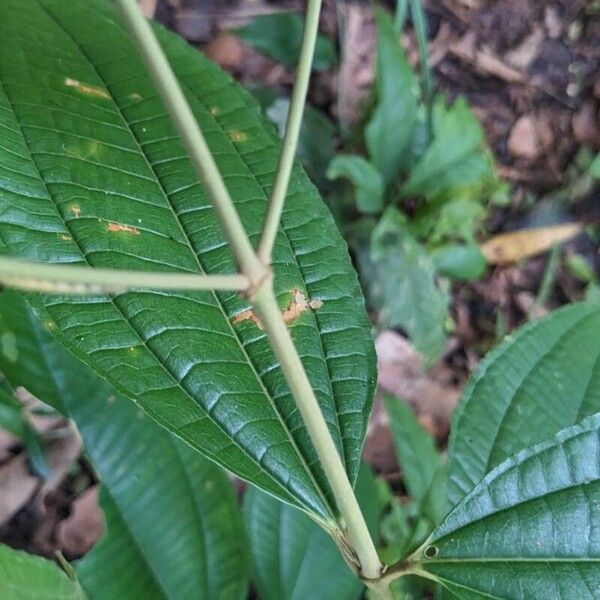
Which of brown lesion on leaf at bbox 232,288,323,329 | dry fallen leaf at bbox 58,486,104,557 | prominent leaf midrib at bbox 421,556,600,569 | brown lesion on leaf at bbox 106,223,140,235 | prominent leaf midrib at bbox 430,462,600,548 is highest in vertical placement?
brown lesion on leaf at bbox 106,223,140,235

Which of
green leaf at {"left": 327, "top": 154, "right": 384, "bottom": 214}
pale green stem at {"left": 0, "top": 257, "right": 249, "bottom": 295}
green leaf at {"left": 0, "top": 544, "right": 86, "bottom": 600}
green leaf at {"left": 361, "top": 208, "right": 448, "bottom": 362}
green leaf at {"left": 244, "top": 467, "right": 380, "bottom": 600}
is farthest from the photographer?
green leaf at {"left": 361, "top": 208, "right": 448, "bottom": 362}

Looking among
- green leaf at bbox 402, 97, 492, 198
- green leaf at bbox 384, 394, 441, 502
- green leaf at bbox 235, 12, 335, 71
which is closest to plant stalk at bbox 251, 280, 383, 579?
green leaf at bbox 384, 394, 441, 502

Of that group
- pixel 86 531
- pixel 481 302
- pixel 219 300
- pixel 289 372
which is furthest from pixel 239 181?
pixel 481 302

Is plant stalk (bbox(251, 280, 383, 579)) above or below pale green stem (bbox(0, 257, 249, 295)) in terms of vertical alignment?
below

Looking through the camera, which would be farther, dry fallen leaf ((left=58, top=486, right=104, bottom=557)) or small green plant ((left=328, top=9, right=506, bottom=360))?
small green plant ((left=328, top=9, right=506, bottom=360))

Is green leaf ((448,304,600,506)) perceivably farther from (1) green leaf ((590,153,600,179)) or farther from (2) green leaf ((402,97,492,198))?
(1) green leaf ((590,153,600,179))

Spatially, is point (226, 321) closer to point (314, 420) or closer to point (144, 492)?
point (314, 420)

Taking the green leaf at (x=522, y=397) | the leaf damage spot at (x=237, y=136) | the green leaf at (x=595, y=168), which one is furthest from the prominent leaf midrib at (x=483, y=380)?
the green leaf at (x=595, y=168)

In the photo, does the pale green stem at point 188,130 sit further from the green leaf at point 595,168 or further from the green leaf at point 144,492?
the green leaf at point 595,168
